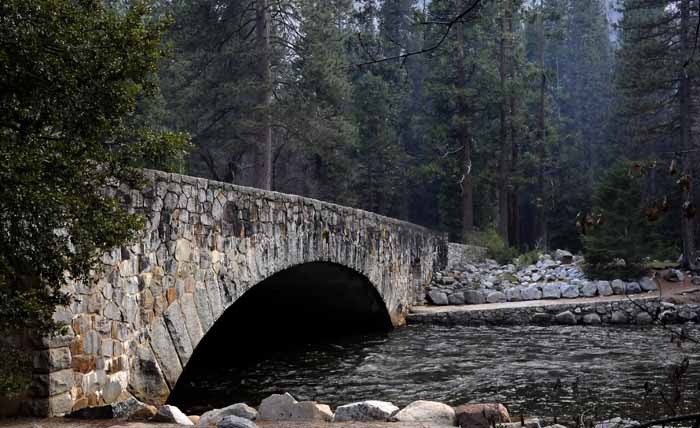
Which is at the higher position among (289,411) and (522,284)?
(522,284)

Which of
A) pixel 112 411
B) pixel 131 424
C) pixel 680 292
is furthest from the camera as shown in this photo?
pixel 680 292

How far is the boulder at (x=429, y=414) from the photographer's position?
6012 mm

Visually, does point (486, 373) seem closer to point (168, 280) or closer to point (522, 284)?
point (168, 280)

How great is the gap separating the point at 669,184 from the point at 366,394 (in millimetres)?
23268

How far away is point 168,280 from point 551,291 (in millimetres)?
13507

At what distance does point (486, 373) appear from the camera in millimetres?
9969

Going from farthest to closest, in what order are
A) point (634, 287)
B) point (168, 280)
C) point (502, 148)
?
point (502, 148)
point (634, 287)
point (168, 280)

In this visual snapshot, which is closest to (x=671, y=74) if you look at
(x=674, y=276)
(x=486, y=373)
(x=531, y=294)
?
(x=674, y=276)

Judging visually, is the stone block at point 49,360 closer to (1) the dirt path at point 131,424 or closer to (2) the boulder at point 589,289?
(1) the dirt path at point 131,424

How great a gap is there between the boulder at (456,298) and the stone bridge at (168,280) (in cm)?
719

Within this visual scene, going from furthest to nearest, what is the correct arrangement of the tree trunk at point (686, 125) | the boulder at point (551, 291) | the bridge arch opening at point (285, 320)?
the tree trunk at point (686, 125) < the boulder at point (551, 291) < the bridge arch opening at point (285, 320)

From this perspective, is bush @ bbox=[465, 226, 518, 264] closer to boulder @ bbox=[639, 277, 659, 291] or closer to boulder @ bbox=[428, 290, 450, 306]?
boulder @ bbox=[428, 290, 450, 306]

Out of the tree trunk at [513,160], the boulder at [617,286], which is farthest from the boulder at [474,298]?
the tree trunk at [513,160]

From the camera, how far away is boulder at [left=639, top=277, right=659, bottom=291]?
710 inches
